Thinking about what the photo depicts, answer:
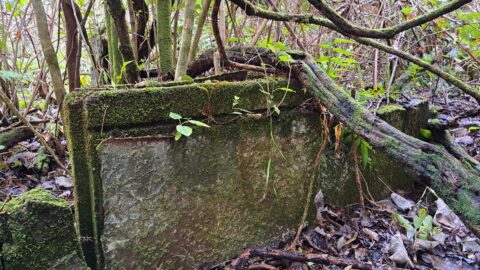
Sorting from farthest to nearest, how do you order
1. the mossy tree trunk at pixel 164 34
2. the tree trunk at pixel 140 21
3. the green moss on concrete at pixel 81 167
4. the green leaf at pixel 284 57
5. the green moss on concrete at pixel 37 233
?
Result: the tree trunk at pixel 140 21 < the mossy tree trunk at pixel 164 34 < the green leaf at pixel 284 57 < the green moss on concrete at pixel 81 167 < the green moss on concrete at pixel 37 233

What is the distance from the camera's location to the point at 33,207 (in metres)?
1.27

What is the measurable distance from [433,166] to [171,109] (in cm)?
109

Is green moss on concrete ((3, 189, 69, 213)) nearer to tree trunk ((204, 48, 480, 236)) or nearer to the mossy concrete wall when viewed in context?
the mossy concrete wall

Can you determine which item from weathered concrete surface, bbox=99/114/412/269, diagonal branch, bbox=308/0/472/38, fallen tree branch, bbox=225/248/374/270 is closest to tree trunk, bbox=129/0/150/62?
weathered concrete surface, bbox=99/114/412/269

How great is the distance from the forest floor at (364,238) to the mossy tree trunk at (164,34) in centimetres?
105

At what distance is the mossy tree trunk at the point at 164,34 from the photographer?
7.14 ft

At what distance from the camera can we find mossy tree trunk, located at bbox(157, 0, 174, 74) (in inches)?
85.7

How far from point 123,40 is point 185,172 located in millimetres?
864

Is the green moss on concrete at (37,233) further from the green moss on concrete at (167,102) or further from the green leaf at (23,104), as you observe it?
the green leaf at (23,104)

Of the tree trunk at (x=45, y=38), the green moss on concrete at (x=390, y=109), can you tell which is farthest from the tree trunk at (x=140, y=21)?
the green moss on concrete at (x=390, y=109)

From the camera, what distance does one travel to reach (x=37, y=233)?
4.23 feet

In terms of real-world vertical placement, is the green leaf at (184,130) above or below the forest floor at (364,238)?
above

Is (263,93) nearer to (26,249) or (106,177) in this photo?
(106,177)

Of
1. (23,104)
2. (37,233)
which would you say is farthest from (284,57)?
(23,104)
